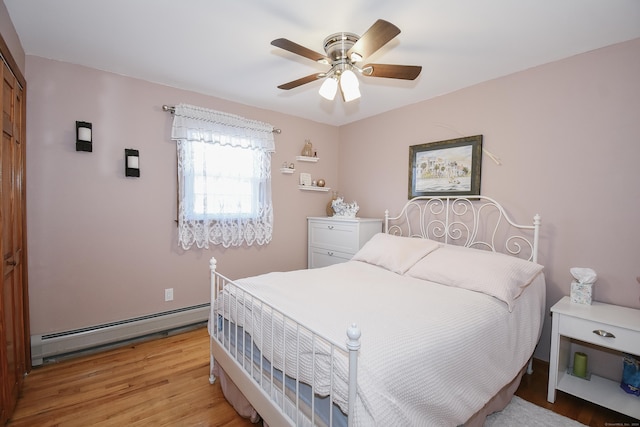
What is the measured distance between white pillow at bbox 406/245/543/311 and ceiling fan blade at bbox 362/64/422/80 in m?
1.34

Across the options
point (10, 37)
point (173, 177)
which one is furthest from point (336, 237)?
point (10, 37)

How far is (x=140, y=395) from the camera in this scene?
196 cm

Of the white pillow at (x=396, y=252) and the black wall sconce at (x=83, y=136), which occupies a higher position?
the black wall sconce at (x=83, y=136)

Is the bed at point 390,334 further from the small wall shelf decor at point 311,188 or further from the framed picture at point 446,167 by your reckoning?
the small wall shelf decor at point 311,188

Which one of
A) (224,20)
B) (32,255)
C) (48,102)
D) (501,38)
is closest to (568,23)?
(501,38)

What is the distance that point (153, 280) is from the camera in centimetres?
276

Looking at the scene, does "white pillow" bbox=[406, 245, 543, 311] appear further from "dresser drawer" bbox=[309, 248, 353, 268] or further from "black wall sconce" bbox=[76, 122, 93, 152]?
"black wall sconce" bbox=[76, 122, 93, 152]

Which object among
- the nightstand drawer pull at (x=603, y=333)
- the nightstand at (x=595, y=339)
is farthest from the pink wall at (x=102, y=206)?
the nightstand drawer pull at (x=603, y=333)

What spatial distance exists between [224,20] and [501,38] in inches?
70.1

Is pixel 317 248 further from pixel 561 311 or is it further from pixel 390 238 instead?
pixel 561 311

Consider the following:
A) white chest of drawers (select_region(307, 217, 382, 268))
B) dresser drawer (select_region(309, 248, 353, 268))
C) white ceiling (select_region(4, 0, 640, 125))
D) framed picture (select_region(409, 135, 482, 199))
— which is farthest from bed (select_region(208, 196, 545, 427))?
white ceiling (select_region(4, 0, 640, 125))

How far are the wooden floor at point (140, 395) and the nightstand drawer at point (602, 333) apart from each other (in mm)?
481

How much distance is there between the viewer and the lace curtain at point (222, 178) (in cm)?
283

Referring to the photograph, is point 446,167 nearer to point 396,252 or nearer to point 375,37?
point 396,252
